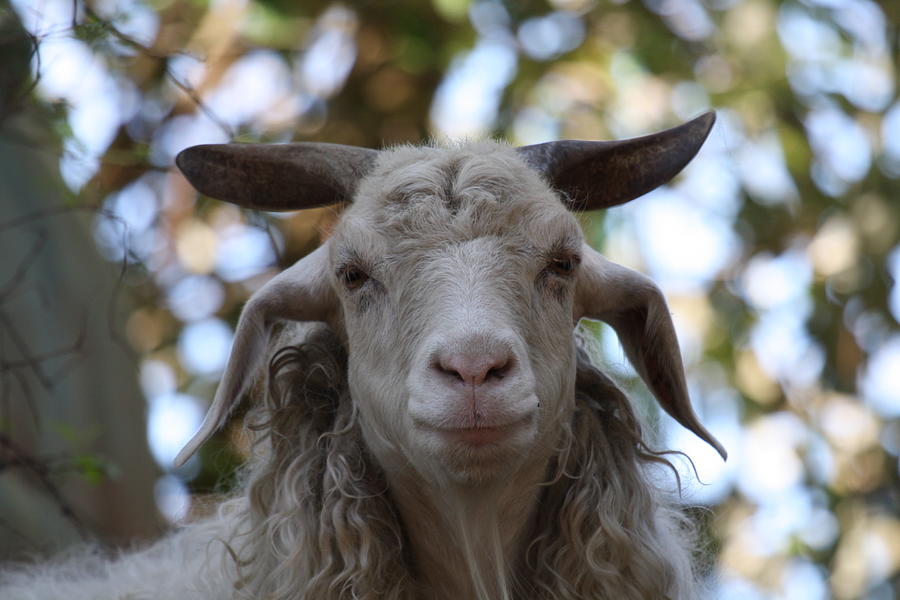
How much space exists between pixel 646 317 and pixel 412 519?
100 cm

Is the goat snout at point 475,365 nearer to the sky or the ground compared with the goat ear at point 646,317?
nearer to the sky

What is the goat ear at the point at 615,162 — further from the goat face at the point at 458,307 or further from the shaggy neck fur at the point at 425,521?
the shaggy neck fur at the point at 425,521

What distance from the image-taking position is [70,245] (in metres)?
8.06

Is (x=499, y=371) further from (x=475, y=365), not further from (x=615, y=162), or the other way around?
(x=615, y=162)

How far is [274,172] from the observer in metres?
3.84

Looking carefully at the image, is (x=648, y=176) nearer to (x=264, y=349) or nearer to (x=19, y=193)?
(x=264, y=349)

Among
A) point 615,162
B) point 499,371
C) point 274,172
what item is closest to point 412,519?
point 499,371

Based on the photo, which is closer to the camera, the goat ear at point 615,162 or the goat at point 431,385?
the goat at point 431,385

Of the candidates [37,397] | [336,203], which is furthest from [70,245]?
[336,203]

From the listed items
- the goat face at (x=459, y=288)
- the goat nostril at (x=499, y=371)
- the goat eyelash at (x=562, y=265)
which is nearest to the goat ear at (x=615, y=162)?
the goat face at (x=459, y=288)

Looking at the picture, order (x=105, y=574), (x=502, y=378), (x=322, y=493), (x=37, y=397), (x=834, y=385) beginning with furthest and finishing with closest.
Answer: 1. (x=834, y=385)
2. (x=37, y=397)
3. (x=105, y=574)
4. (x=322, y=493)
5. (x=502, y=378)

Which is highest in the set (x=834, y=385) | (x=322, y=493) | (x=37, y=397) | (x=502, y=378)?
(x=502, y=378)

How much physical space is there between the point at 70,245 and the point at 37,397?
108 centimetres

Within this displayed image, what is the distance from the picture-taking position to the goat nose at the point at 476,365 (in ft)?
9.86
